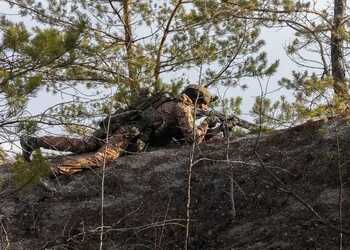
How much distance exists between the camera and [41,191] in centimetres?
747

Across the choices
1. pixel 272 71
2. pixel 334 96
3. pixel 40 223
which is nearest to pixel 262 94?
pixel 334 96

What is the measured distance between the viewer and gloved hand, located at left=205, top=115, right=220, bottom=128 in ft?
27.3

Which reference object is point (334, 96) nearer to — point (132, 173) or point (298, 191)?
point (298, 191)

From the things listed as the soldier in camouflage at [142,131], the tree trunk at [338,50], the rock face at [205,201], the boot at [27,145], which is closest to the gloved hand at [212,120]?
the soldier in camouflage at [142,131]

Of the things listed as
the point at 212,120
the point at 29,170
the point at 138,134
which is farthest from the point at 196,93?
the point at 29,170

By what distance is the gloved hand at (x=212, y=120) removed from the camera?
27.3 ft

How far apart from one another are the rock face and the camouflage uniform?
15 centimetres

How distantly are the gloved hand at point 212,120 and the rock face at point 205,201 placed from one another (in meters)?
0.35

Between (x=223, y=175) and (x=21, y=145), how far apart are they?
2.53 m

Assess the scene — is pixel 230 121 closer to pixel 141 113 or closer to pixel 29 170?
pixel 141 113

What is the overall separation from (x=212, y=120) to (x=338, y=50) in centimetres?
175

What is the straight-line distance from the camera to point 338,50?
776 cm

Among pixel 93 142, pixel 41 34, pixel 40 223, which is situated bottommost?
pixel 40 223

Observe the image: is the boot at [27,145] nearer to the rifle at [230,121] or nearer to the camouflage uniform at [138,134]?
the camouflage uniform at [138,134]
